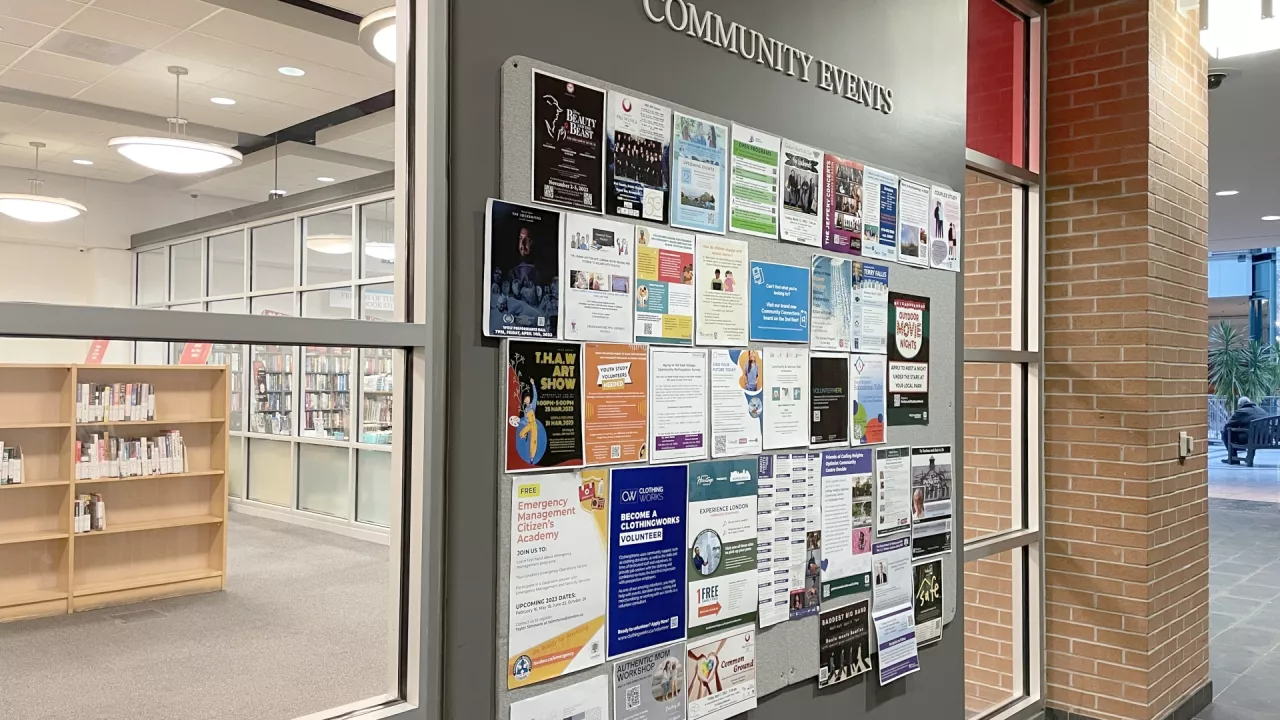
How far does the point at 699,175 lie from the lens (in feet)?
7.16

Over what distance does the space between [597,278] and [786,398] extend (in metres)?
0.73

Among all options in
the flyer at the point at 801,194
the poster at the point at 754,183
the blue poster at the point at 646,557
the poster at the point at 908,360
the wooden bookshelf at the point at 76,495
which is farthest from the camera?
the poster at the point at 908,360

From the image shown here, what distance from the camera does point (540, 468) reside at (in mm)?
1828

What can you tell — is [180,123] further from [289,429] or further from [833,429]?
[833,429]

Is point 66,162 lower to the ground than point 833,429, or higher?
higher

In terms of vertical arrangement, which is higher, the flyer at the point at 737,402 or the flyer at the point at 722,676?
the flyer at the point at 737,402

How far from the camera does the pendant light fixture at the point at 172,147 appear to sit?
1.29 metres

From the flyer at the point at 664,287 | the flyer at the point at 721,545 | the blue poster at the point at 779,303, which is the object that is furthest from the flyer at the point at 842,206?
the flyer at the point at 721,545

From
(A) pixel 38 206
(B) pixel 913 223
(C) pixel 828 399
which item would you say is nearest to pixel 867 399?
(C) pixel 828 399

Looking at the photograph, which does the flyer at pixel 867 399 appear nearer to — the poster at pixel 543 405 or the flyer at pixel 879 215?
the flyer at pixel 879 215

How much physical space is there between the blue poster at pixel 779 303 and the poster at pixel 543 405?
0.61m

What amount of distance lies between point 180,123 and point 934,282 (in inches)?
91.8

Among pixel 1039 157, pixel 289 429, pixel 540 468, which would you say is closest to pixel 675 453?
pixel 540 468

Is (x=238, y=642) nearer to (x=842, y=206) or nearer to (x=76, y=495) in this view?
(x=76, y=495)
